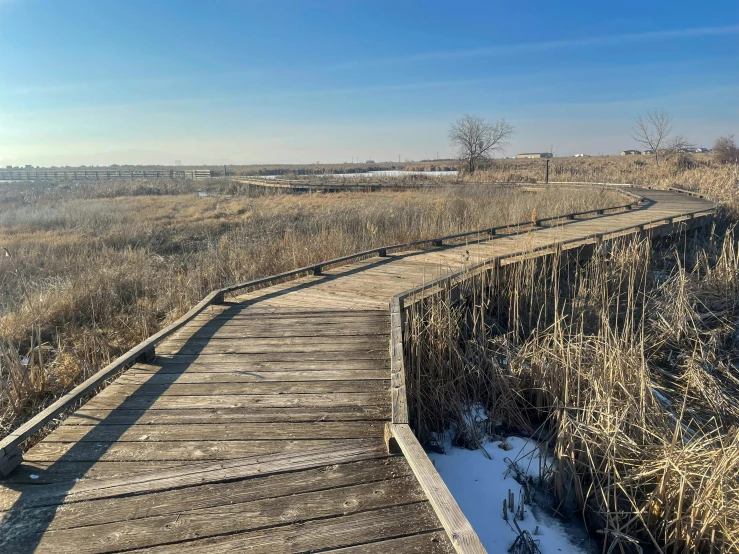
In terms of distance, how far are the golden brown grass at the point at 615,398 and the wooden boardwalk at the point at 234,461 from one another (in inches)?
30.4

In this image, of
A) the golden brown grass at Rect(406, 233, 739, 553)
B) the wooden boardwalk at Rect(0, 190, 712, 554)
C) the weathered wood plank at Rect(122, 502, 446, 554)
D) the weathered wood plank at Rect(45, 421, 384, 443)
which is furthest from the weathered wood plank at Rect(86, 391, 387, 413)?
the weathered wood plank at Rect(122, 502, 446, 554)

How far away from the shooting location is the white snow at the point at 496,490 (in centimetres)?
285

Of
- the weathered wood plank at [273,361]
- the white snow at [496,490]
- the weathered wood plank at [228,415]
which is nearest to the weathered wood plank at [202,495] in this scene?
the weathered wood plank at [228,415]

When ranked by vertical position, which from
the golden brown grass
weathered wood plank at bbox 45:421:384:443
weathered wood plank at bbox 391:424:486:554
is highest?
weathered wood plank at bbox 391:424:486:554

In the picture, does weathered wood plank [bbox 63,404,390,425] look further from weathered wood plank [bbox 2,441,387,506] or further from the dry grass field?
the dry grass field

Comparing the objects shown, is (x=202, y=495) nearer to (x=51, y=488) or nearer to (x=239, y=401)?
(x=51, y=488)

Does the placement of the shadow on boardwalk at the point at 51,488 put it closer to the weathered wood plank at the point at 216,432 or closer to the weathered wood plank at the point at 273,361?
the weathered wood plank at the point at 216,432

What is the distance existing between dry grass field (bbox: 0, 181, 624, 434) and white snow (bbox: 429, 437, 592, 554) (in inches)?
136

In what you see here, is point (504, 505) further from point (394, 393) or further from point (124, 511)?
point (124, 511)

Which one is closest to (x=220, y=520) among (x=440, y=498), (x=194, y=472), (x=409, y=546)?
(x=194, y=472)

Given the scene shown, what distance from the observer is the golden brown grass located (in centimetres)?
268

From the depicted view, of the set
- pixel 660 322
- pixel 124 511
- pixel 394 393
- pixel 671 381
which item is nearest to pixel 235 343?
pixel 394 393

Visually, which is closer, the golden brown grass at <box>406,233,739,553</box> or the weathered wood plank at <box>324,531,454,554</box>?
the weathered wood plank at <box>324,531,454,554</box>

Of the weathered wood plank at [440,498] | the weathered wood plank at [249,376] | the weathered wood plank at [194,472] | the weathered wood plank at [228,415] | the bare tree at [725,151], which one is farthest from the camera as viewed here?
the bare tree at [725,151]
